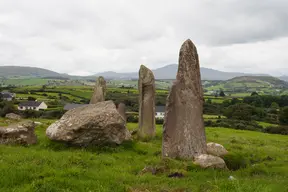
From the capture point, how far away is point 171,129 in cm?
1861

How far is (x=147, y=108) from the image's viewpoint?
94.9ft

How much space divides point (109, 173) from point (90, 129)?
19.1 feet

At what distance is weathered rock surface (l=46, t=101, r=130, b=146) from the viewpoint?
18.8m

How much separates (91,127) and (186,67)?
257 inches

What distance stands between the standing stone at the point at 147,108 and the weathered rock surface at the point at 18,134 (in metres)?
10.9

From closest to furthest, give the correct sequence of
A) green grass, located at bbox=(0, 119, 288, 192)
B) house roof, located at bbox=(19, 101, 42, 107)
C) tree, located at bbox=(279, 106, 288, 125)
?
1. green grass, located at bbox=(0, 119, 288, 192)
2. tree, located at bbox=(279, 106, 288, 125)
3. house roof, located at bbox=(19, 101, 42, 107)

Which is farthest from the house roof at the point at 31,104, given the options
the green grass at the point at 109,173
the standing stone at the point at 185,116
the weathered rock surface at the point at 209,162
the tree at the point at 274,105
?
the weathered rock surface at the point at 209,162

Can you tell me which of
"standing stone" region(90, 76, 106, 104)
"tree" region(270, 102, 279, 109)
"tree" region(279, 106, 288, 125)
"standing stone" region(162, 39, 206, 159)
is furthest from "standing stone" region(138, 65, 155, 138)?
"tree" region(270, 102, 279, 109)

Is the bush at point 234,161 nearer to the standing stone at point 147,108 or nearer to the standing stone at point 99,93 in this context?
the standing stone at point 147,108

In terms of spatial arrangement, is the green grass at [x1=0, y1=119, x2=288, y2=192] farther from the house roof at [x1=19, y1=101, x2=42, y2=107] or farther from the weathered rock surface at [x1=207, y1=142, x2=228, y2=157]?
the house roof at [x1=19, y1=101, x2=42, y2=107]

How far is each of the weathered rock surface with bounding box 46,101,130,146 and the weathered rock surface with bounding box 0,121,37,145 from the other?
1.31m

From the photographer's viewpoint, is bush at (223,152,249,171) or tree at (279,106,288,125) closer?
bush at (223,152,249,171)

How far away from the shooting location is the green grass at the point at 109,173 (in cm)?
1098

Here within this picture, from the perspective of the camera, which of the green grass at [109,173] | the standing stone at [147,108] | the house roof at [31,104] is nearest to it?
the green grass at [109,173]
